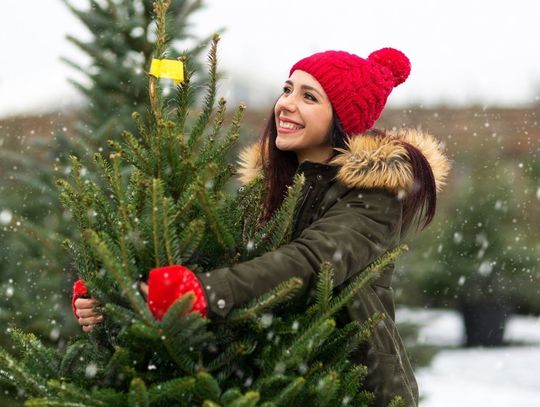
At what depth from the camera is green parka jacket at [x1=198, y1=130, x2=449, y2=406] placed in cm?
164

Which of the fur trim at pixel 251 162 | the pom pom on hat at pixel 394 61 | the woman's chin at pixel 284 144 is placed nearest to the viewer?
the woman's chin at pixel 284 144

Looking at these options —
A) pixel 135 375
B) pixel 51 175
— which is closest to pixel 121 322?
pixel 135 375

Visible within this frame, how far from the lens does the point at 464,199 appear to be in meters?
Result: 9.31

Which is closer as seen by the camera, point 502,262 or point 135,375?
point 135,375

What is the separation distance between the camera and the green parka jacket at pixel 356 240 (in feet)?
5.37

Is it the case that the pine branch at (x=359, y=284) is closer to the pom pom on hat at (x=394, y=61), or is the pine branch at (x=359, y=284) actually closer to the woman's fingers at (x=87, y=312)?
the woman's fingers at (x=87, y=312)

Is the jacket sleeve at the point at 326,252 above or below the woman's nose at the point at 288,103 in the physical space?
below

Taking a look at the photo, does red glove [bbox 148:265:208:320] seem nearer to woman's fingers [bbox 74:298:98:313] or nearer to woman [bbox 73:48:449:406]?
woman [bbox 73:48:449:406]

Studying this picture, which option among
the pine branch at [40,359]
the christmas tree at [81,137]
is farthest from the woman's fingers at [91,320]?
the christmas tree at [81,137]

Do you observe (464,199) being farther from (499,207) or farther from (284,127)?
(284,127)

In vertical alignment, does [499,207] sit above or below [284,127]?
below

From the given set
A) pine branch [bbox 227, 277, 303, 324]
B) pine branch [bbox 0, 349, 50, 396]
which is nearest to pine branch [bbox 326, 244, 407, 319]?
pine branch [bbox 227, 277, 303, 324]

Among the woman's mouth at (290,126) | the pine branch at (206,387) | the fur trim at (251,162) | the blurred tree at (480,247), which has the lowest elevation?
the blurred tree at (480,247)

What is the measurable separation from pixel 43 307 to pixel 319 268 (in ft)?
10.2
